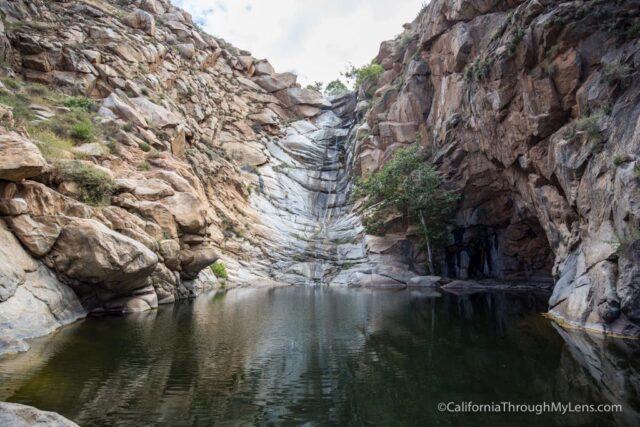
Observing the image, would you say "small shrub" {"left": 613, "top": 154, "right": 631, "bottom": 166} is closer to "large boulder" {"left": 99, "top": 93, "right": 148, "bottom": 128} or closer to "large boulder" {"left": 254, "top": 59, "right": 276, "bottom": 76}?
"large boulder" {"left": 99, "top": 93, "right": 148, "bottom": 128}

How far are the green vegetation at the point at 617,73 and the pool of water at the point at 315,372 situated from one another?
1291cm

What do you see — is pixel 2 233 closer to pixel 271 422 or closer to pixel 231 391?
pixel 231 391

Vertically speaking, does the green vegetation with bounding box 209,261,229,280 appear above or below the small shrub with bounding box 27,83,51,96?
below

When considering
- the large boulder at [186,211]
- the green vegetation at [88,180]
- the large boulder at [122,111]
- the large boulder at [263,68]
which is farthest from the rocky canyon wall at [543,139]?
the large boulder at [263,68]

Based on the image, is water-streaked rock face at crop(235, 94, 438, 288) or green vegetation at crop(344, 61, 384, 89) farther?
green vegetation at crop(344, 61, 384, 89)

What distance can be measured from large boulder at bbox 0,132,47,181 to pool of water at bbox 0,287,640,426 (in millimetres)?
7222

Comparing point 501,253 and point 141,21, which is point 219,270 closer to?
point 501,253

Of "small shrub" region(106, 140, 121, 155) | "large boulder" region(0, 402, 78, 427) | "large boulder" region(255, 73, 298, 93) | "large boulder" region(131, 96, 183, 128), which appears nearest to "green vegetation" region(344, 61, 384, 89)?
"large boulder" region(255, 73, 298, 93)

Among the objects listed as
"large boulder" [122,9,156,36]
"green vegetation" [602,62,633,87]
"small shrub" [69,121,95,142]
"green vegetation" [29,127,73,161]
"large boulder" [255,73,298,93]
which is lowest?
"green vegetation" [29,127,73,161]

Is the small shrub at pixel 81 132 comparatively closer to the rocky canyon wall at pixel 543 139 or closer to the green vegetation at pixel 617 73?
the rocky canyon wall at pixel 543 139

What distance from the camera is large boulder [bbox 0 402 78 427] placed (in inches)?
221

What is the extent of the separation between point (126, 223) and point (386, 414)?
2013 cm

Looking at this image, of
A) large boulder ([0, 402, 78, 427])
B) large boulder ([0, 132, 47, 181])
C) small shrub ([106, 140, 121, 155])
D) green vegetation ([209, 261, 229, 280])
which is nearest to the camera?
large boulder ([0, 402, 78, 427])

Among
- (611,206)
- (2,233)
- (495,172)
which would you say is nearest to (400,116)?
(495,172)
